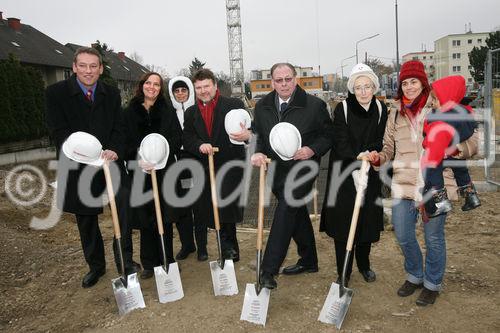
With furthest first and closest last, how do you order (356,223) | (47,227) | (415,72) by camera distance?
(47,227) → (356,223) → (415,72)

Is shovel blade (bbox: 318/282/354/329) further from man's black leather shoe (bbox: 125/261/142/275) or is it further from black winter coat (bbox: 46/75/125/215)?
black winter coat (bbox: 46/75/125/215)

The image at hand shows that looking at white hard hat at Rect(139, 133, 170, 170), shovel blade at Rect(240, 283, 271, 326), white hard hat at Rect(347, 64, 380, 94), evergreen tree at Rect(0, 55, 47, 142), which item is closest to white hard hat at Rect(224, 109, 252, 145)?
white hard hat at Rect(139, 133, 170, 170)

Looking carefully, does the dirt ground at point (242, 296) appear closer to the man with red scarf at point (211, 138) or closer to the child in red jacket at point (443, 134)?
the man with red scarf at point (211, 138)

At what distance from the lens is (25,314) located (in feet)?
11.3

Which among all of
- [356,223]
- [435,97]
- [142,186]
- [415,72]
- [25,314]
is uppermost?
[415,72]

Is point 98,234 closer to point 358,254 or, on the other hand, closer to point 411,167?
point 358,254

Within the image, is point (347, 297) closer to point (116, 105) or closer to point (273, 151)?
point (273, 151)

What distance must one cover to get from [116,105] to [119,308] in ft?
5.78

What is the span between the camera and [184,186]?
13.0 ft

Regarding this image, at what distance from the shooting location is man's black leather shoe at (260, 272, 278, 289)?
3.18m

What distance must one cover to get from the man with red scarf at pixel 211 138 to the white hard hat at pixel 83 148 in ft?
2.70

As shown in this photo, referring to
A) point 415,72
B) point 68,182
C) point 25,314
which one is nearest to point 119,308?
point 25,314

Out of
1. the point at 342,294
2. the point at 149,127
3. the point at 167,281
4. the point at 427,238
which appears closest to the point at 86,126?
the point at 149,127

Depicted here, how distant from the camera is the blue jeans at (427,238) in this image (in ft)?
9.91
